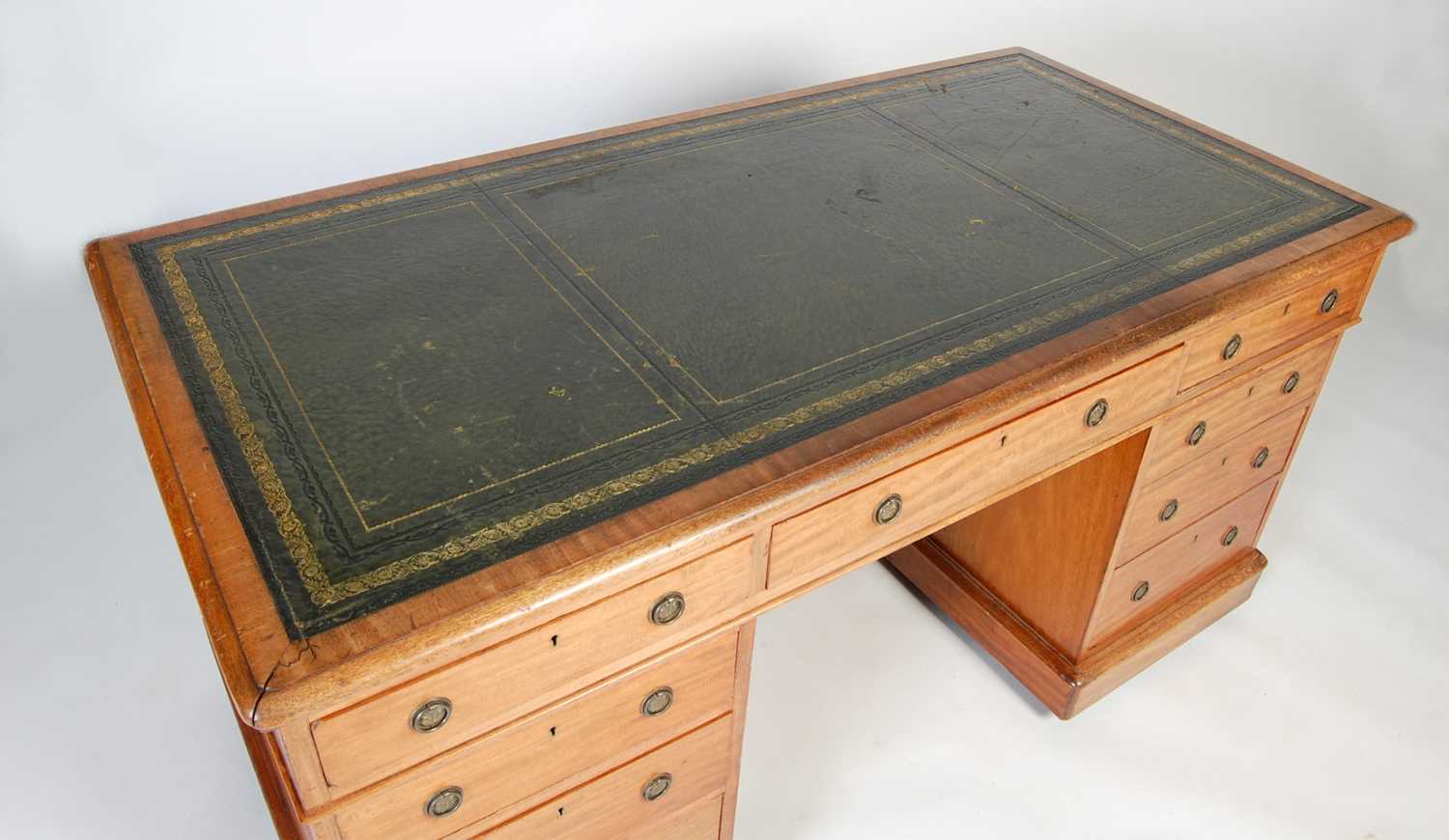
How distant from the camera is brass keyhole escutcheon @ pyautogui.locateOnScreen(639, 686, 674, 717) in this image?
1.49 meters

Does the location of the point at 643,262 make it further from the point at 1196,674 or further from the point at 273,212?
the point at 1196,674

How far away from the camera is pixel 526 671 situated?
4.26 ft

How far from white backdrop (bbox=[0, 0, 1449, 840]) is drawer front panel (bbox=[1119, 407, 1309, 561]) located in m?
0.38

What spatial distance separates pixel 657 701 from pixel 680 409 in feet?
1.23

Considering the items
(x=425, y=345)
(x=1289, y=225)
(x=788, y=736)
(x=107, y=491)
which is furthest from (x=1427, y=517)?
(x=107, y=491)

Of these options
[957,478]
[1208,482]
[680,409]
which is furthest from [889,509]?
[1208,482]

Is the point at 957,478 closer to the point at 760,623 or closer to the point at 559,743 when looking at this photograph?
the point at 559,743

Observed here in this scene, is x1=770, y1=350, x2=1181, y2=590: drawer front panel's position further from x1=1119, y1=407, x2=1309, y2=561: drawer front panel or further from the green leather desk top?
x1=1119, y1=407, x2=1309, y2=561: drawer front panel

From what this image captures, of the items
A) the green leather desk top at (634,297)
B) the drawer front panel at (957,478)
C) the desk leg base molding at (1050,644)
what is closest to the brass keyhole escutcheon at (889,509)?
the drawer front panel at (957,478)

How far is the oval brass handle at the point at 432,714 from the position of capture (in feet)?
4.08

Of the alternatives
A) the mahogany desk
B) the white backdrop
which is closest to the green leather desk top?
the mahogany desk

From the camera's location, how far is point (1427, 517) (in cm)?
280

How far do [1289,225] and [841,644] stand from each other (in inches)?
45.6

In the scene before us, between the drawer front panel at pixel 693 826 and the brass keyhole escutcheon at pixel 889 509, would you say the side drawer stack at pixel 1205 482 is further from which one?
the drawer front panel at pixel 693 826
